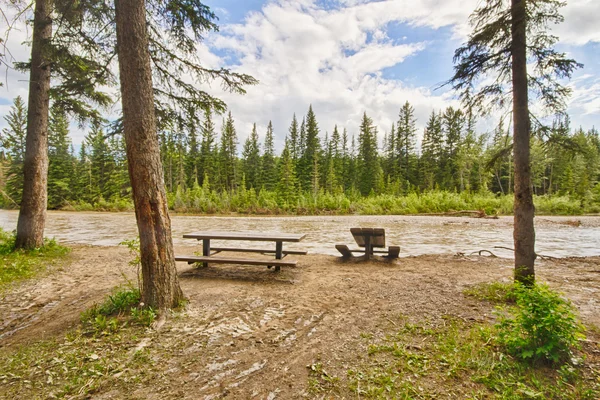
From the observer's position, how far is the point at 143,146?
3.51m

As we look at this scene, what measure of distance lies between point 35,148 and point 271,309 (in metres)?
7.35

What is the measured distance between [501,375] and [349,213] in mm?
21791

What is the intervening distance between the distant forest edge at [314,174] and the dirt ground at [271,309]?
8.24 ft

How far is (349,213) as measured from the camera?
24094 mm

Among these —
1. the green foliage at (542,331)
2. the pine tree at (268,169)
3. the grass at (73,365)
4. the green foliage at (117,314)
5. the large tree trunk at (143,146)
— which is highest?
the pine tree at (268,169)

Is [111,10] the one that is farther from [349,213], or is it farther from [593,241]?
[349,213]

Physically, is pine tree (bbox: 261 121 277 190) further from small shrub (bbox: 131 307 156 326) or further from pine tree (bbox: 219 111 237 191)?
small shrub (bbox: 131 307 156 326)

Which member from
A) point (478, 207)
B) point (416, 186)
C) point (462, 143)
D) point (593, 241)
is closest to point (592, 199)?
point (478, 207)

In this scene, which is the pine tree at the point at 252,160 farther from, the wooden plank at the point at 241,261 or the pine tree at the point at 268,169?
the wooden plank at the point at 241,261

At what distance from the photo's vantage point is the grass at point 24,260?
5.43 metres

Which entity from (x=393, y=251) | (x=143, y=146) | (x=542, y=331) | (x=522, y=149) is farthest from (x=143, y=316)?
(x=522, y=149)

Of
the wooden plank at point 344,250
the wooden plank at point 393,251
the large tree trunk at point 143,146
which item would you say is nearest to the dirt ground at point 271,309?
the wooden plank at point 393,251

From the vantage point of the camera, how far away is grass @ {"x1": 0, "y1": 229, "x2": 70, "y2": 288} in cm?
543

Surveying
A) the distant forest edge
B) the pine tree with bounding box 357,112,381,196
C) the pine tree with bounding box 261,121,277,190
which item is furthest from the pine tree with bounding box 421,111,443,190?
the pine tree with bounding box 261,121,277,190
